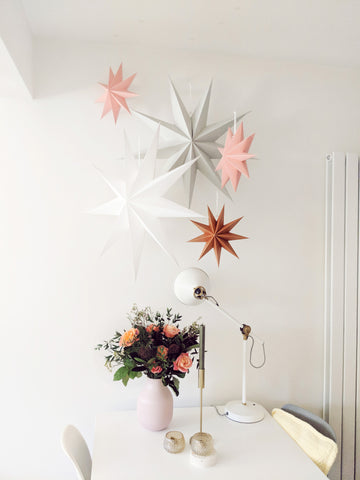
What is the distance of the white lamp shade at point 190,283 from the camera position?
180 cm

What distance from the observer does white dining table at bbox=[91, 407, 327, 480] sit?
55.5 inches

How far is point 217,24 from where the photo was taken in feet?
5.66

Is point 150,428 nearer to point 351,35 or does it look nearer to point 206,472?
point 206,472

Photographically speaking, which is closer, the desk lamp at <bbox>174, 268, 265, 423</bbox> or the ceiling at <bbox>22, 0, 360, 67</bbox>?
the ceiling at <bbox>22, 0, 360, 67</bbox>

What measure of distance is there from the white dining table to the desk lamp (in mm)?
33

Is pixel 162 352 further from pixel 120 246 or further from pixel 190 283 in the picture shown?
pixel 120 246

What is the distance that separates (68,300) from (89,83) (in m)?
1.04

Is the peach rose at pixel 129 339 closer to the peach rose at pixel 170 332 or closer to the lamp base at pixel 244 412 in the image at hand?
the peach rose at pixel 170 332

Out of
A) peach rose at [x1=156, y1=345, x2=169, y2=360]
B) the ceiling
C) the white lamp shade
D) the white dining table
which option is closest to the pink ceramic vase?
the white dining table

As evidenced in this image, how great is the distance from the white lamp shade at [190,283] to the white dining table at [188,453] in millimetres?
549

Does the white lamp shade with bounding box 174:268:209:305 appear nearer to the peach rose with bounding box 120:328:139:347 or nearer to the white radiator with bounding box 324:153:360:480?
the peach rose with bounding box 120:328:139:347

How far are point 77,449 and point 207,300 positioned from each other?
0.82 m

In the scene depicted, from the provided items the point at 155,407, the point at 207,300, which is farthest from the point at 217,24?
the point at 155,407

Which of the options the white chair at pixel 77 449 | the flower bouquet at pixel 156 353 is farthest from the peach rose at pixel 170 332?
the white chair at pixel 77 449
